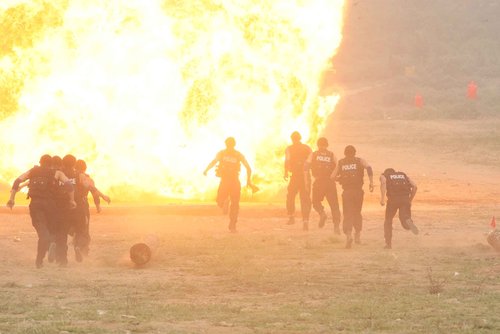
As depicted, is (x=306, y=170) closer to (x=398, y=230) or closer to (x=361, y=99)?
(x=398, y=230)

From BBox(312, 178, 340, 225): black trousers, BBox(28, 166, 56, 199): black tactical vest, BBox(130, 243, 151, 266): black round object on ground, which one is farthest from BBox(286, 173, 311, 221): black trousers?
BBox(28, 166, 56, 199): black tactical vest

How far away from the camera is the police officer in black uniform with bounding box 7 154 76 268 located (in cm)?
1535

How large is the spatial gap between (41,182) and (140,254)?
1744 mm

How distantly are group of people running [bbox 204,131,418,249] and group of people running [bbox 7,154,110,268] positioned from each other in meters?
4.40

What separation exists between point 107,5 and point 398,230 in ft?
27.3

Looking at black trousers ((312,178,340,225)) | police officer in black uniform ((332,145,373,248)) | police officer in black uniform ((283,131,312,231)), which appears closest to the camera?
police officer in black uniform ((332,145,373,248))

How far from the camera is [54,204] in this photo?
15555 mm

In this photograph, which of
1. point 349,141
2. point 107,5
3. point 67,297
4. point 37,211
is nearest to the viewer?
point 67,297

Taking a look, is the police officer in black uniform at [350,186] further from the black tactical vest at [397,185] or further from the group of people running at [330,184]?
the black tactical vest at [397,185]

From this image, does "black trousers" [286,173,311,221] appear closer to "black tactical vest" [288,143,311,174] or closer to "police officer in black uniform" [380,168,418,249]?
"black tactical vest" [288,143,311,174]

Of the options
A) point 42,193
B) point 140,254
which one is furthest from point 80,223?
point 140,254

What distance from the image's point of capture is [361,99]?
65688 millimetres

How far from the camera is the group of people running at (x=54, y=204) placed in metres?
15.4

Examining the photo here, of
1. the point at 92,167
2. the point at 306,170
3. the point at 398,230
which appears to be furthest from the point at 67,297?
the point at 92,167
